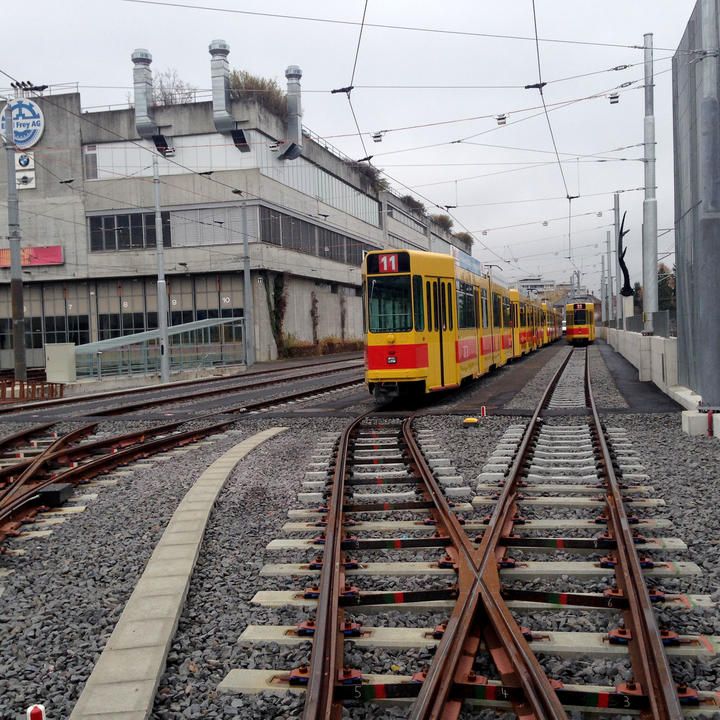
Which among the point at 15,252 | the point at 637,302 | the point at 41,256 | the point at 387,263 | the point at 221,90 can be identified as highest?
the point at 221,90

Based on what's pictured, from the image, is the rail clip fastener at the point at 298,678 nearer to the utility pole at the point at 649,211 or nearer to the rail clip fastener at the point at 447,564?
the rail clip fastener at the point at 447,564

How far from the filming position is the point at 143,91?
153 feet

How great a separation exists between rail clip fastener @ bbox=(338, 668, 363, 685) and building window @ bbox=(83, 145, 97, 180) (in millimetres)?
49201

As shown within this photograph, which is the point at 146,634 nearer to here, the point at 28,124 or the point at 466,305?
the point at 466,305

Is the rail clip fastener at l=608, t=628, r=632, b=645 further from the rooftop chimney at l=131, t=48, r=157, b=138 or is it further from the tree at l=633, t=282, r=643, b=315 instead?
the rooftop chimney at l=131, t=48, r=157, b=138

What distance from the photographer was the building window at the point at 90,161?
48875mm

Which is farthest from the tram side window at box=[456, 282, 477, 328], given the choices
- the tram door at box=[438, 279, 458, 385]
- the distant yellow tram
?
the tram door at box=[438, 279, 458, 385]

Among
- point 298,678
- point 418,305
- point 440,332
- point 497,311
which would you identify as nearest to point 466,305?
point 440,332

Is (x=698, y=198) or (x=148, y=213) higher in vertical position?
(x=148, y=213)

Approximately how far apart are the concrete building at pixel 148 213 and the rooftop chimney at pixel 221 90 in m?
0.07

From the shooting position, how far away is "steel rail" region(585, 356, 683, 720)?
3.37 meters

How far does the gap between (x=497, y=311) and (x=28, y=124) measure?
112ft

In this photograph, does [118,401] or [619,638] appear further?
[118,401]

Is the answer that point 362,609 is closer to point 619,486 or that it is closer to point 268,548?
point 268,548
